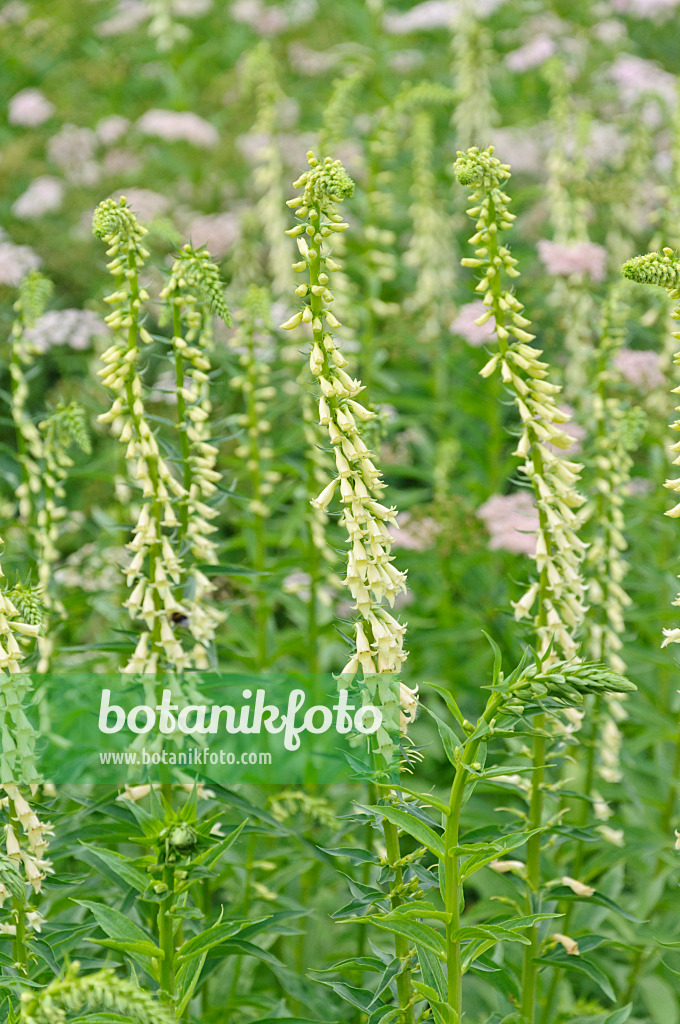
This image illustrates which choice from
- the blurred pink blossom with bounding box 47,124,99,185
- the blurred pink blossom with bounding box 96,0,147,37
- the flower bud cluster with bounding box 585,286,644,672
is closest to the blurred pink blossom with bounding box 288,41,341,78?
the blurred pink blossom with bounding box 96,0,147,37

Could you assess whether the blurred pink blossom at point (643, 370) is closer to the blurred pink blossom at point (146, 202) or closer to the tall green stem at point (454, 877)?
the tall green stem at point (454, 877)

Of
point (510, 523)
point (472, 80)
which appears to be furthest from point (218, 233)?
point (510, 523)

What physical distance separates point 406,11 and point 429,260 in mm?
6822

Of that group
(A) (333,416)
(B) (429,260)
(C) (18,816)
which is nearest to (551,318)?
(B) (429,260)

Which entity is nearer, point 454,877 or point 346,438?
point 454,877

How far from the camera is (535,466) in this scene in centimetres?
379

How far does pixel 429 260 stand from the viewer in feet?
27.9

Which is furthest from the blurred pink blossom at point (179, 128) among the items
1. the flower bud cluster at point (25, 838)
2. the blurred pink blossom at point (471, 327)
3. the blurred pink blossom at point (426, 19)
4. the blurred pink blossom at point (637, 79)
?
the flower bud cluster at point (25, 838)

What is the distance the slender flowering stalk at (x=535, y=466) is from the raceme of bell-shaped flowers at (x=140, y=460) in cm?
119

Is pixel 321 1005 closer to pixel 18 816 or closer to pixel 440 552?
pixel 18 816

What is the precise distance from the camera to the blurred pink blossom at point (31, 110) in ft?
36.8

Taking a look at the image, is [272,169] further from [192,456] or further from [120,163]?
[192,456]

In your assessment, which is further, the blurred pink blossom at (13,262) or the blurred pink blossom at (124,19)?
the blurred pink blossom at (124,19)

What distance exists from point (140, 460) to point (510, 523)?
114 inches
